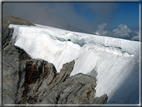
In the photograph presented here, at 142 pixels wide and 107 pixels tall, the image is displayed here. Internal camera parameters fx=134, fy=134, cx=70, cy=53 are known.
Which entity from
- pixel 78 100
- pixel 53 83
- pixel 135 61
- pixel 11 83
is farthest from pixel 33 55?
pixel 135 61

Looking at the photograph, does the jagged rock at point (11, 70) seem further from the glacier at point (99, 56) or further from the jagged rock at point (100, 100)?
the jagged rock at point (100, 100)

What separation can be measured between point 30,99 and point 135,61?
28.6 feet

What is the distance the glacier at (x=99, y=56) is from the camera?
21.9 ft

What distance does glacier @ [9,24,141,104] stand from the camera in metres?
6.69

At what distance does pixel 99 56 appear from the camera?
926 centimetres

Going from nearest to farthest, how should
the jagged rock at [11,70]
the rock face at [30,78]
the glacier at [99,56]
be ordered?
the glacier at [99,56], the rock face at [30,78], the jagged rock at [11,70]

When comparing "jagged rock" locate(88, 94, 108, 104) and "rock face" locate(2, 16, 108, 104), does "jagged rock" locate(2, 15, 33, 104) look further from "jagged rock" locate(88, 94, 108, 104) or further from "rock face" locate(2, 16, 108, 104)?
"jagged rock" locate(88, 94, 108, 104)

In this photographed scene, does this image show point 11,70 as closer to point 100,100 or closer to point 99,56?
point 99,56

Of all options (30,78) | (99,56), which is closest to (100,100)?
(99,56)

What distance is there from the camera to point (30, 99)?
1132 centimetres

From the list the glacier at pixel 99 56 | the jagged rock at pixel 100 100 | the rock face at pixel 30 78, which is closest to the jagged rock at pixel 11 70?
the rock face at pixel 30 78

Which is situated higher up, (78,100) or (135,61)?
(135,61)

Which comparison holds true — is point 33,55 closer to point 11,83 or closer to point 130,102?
point 11,83

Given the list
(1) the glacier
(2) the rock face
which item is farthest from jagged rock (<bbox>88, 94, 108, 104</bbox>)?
(2) the rock face
